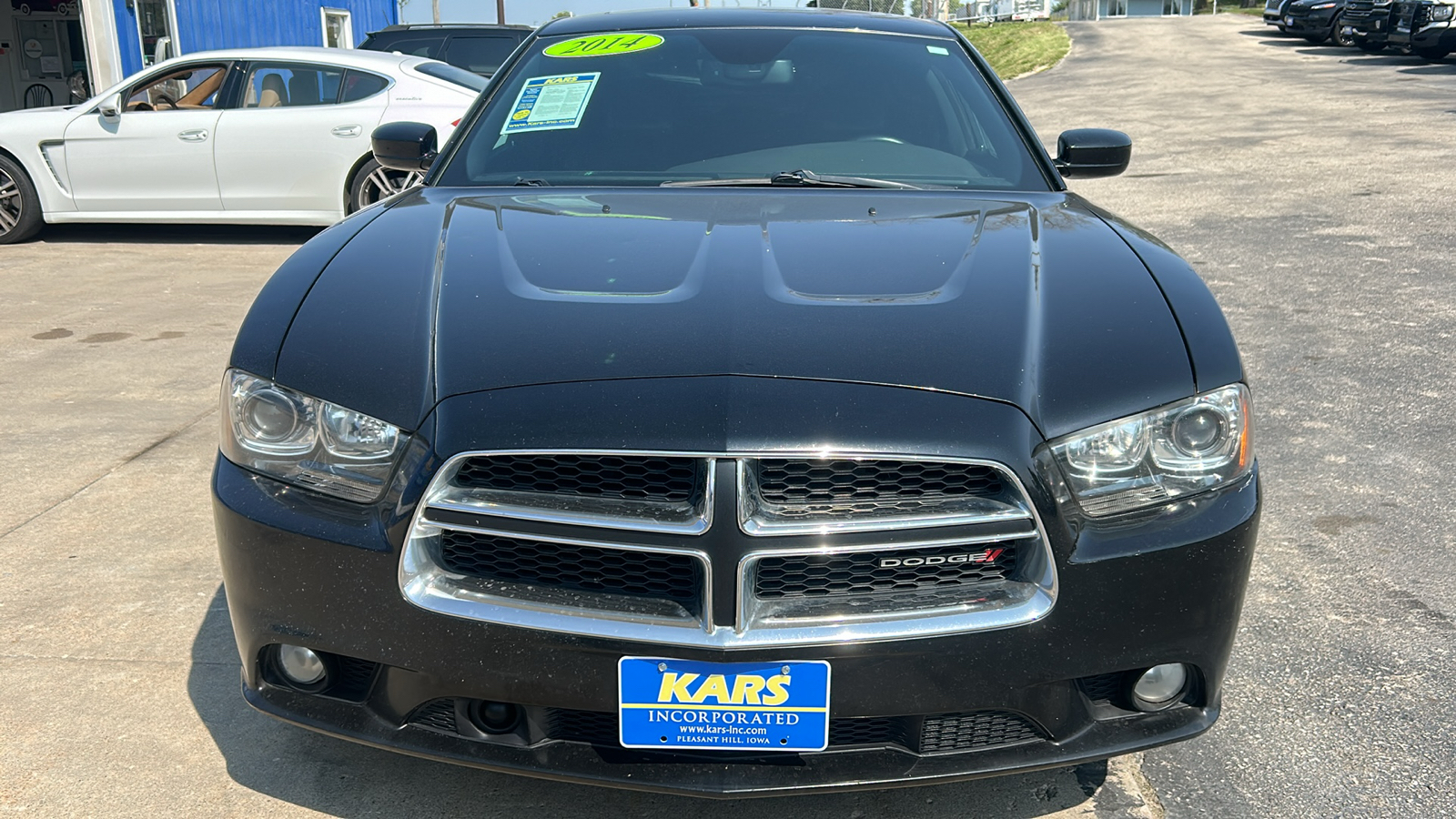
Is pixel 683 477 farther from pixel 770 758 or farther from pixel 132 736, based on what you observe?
pixel 132 736

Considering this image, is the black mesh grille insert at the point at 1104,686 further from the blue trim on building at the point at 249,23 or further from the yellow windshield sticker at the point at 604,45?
the blue trim on building at the point at 249,23

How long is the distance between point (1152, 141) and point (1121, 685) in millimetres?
13377

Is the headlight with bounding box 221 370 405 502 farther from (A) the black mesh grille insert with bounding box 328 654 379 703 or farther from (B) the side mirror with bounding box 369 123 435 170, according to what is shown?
(B) the side mirror with bounding box 369 123 435 170

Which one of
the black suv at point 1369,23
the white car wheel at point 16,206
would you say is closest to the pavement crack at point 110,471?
the white car wheel at point 16,206

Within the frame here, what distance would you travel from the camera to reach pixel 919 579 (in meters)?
2.00

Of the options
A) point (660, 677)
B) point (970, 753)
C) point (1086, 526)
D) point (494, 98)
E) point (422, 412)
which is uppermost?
point (494, 98)

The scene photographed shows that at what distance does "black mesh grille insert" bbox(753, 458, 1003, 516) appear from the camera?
1.95 meters

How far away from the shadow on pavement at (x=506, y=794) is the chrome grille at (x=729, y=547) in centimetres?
55

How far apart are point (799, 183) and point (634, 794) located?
157 centimetres

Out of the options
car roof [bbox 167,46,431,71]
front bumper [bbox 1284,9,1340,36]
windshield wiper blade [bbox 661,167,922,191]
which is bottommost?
front bumper [bbox 1284,9,1340,36]

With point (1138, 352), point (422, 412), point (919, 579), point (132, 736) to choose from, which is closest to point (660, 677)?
point (919, 579)

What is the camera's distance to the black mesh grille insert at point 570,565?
1.98 metres

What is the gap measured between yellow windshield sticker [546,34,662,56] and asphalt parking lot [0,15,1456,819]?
1834mm

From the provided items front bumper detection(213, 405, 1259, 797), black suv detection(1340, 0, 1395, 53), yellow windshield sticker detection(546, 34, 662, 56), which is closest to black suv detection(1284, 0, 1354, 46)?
black suv detection(1340, 0, 1395, 53)
